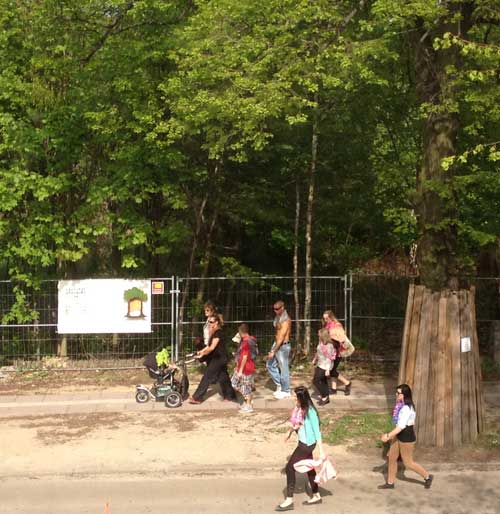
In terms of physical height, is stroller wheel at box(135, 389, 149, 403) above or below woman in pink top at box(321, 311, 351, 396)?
below

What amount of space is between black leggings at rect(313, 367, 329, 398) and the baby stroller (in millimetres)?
2122

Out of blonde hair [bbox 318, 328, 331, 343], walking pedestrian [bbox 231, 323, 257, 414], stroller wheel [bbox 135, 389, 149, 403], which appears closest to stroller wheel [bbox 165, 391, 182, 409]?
stroller wheel [bbox 135, 389, 149, 403]

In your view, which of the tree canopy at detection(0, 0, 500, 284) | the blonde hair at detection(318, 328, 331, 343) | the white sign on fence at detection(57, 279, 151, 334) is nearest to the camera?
the tree canopy at detection(0, 0, 500, 284)

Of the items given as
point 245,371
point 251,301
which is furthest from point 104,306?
point 245,371

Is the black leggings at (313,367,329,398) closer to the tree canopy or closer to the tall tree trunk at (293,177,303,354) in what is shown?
the tree canopy

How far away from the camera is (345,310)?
1533 centimetres

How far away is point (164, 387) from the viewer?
12.3 meters

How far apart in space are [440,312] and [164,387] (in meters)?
4.74

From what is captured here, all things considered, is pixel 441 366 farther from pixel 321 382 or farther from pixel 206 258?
pixel 206 258

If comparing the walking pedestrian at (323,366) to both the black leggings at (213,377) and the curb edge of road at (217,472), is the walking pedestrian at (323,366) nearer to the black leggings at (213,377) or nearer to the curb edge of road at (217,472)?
the black leggings at (213,377)

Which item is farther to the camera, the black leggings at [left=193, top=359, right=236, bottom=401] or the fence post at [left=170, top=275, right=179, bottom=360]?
the fence post at [left=170, top=275, right=179, bottom=360]

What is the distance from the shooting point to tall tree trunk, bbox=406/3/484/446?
32.6 ft

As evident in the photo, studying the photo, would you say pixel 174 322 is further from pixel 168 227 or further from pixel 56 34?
pixel 56 34

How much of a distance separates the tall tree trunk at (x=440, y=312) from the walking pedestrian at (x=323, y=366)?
2289 millimetres
